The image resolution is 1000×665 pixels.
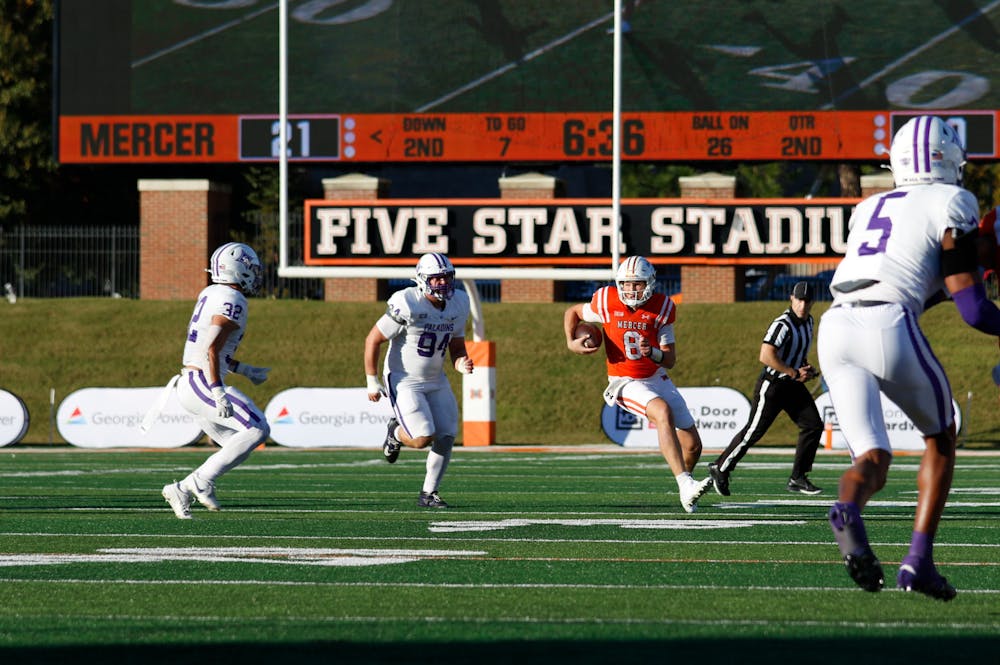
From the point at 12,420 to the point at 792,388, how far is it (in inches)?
510

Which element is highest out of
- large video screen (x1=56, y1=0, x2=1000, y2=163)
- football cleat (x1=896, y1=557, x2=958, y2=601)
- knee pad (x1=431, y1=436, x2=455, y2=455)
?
large video screen (x1=56, y1=0, x2=1000, y2=163)

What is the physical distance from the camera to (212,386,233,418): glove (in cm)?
1101

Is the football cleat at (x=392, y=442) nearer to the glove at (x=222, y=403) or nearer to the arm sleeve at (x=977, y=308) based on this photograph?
the glove at (x=222, y=403)

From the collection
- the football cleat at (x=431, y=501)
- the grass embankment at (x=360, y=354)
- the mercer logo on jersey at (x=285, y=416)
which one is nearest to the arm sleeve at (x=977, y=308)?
the football cleat at (x=431, y=501)

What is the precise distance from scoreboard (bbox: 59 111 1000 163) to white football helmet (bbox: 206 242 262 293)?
1473cm

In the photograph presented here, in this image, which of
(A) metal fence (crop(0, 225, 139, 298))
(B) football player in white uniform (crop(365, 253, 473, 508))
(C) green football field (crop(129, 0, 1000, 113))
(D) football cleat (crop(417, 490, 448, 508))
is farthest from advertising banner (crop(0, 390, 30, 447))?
(D) football cleat (crop(417, 490, 448, 508))

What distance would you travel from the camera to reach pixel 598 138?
87.8 feet

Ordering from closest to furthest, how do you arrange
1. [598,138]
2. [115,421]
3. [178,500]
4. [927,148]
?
[927,148], [178,500], [115,421], [598,138]

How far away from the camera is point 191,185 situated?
31000 millimetres

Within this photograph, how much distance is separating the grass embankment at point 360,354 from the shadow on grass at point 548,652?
20.9 metres

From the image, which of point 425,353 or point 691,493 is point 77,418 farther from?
point 691,493

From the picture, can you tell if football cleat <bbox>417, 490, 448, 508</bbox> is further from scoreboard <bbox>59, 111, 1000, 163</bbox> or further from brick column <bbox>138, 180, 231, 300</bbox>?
brick column <bbox>138, 180, 231, 300</bbox>

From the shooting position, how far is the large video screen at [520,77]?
84.8 ft

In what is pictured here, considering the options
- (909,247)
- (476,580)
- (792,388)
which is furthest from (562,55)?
(909,247)
